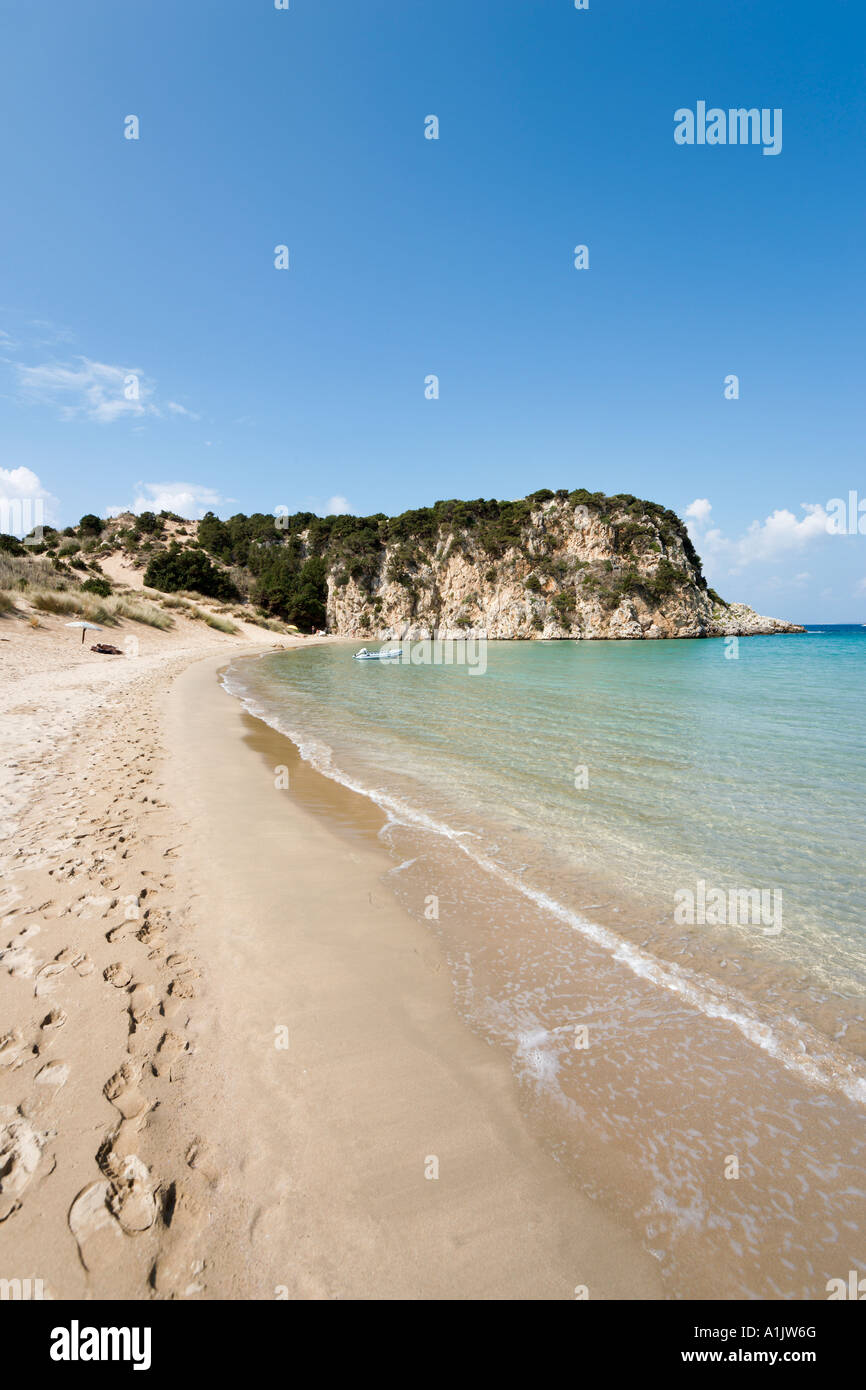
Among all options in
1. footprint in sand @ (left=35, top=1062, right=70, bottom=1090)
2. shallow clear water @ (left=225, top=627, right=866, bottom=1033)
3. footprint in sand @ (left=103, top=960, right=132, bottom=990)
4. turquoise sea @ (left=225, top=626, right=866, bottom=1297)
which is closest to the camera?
turquoise sea @ (left=225, top=626, right=866, bottom=1297)

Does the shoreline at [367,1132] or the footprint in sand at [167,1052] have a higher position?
the footprint in sand at [167,1052]

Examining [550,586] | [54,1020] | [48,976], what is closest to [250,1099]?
[54,1020]

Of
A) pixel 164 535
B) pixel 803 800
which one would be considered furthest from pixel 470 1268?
pixel 164 535

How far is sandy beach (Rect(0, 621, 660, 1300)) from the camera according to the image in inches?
94.8

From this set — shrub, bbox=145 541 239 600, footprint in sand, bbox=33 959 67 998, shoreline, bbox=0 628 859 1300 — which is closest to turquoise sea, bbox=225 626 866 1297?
shoreline, bbox=0 628 859 1300

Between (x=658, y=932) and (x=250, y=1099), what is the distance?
389 cm

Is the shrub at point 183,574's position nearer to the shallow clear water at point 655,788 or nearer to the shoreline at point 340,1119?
the shallow clear water at point 655,788

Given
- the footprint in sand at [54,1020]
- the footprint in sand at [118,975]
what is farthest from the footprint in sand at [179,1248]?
the footprint in sand at [118,975]

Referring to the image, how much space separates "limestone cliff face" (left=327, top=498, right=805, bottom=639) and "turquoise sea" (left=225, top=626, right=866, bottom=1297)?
210ft

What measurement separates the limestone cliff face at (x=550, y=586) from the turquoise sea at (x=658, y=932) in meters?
64.1

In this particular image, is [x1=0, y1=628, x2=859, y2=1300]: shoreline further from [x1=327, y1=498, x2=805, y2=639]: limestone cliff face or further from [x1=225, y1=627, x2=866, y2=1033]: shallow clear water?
[x1=327, y1=498, x2=805, y2=639]: limestone cliff face

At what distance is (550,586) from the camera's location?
77188mm

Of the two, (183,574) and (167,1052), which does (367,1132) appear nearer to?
(167,1052)

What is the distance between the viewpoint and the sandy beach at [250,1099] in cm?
241
